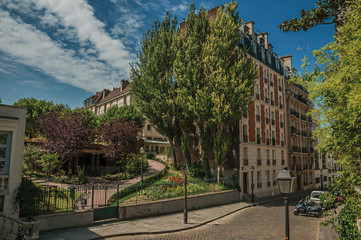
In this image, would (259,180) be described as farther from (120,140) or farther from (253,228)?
(120,140)

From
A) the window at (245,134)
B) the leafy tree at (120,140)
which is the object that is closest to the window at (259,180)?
the window at (245,134)

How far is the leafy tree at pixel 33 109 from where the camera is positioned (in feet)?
132

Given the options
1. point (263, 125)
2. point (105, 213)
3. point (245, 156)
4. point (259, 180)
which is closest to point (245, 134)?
point (245, 156)

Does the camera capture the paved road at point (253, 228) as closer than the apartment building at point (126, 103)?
Yes

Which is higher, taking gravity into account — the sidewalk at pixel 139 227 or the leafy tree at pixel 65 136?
the leafy tree at pixel 65 136

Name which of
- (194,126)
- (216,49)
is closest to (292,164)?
(194,126)

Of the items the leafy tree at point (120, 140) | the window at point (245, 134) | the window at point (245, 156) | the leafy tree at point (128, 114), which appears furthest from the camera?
the leafy tree at point (128, 114)

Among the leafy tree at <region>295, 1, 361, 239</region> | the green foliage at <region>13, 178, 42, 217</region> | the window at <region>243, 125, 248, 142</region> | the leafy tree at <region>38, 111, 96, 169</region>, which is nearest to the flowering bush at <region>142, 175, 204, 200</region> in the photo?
the green foliage at <region>13, 178, 42, 217</region>

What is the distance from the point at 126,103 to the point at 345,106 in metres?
46.8

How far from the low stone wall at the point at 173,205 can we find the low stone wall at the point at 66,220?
229 centimetres

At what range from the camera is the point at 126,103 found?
51750 millimetres

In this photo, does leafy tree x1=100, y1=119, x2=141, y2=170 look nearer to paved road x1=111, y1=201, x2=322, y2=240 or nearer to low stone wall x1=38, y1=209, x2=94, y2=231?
low stone wall x1=38, y1=209, x2=94, y2=231

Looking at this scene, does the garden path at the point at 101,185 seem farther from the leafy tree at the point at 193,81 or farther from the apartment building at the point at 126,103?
the apartment building at the point at 126,103

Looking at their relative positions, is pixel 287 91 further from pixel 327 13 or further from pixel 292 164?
pixel 327 13
